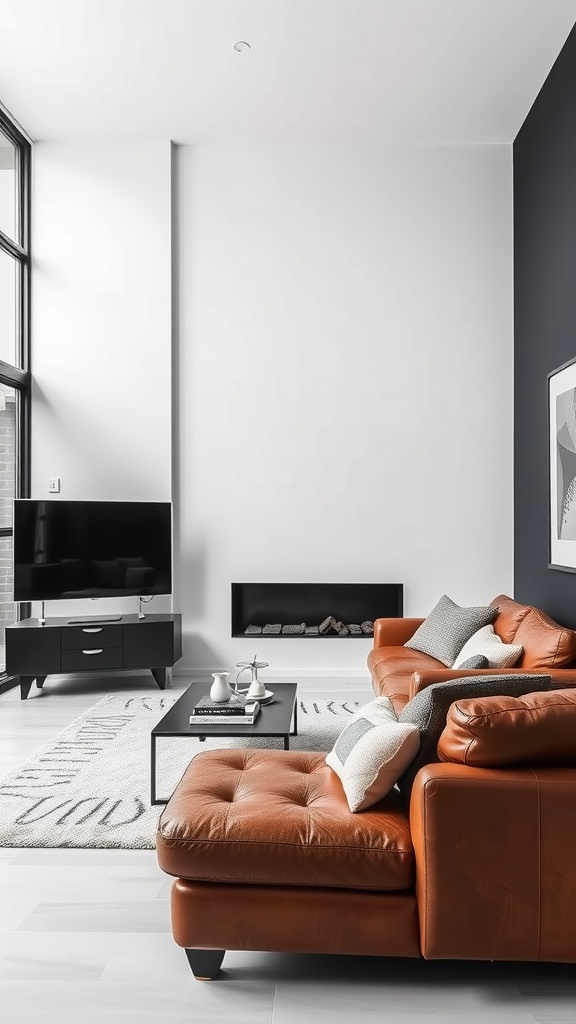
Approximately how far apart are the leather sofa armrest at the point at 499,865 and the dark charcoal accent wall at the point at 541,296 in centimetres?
266

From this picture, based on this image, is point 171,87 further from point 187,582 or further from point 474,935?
point 474,935

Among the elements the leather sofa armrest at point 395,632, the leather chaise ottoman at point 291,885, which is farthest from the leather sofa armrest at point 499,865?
the leather sofa armrest at point 395,632

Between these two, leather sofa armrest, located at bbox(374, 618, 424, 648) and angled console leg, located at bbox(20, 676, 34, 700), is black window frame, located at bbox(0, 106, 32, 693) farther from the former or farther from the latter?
leather sofa armrest, located at bbox(374, 618, 424, 648)

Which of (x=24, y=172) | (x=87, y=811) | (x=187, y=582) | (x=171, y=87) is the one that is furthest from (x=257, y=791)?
(x=24, y=172)

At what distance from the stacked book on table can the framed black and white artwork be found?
2031mm

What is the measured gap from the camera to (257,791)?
2.35 meters

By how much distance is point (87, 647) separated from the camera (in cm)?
545

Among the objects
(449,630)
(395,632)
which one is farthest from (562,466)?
(395,632)

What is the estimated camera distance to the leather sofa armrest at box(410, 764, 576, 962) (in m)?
1.94

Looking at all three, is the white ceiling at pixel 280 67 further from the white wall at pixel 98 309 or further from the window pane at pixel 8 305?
the window pane at pixel 8 305

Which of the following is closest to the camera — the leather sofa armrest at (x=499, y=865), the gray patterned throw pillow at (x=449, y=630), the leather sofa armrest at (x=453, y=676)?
the leather sofa armrest at (x=499, y=865)

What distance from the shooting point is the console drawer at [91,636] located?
5.40m

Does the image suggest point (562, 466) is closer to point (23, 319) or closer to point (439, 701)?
point (439, 701)

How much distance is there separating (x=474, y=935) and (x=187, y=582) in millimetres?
4334
